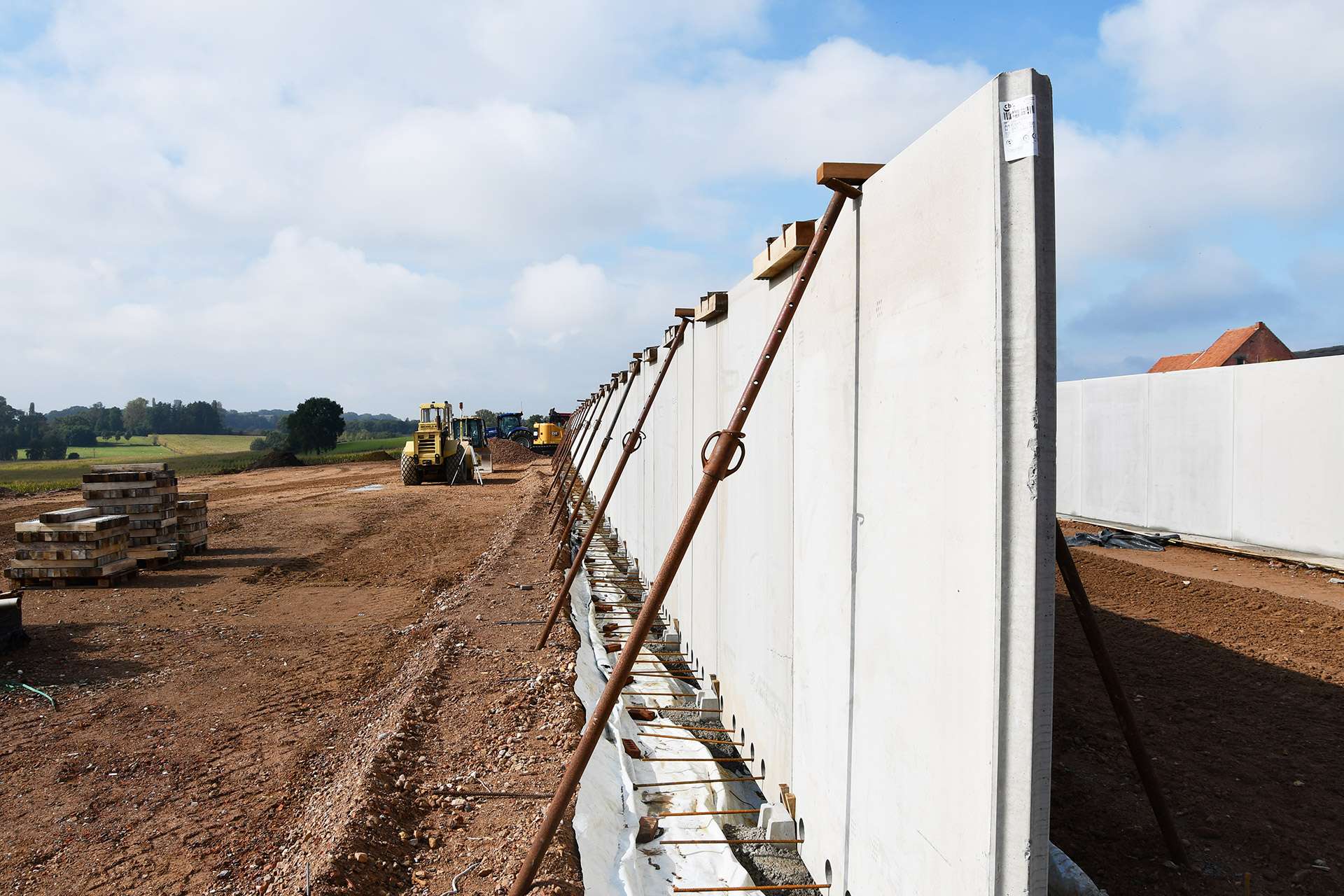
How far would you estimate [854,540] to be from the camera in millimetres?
2732

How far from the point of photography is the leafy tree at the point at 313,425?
6062cm

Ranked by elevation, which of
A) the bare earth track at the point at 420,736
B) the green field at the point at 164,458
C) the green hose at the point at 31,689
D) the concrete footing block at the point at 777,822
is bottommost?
the green hose at the point at 31,689

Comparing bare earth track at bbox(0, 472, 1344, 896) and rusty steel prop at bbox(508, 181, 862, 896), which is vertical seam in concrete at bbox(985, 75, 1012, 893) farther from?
bare earth track at bbox(0, 472, 1344, 896)

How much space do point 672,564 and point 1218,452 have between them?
12.7m

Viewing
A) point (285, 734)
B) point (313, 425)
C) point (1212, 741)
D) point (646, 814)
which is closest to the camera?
point (646, 814)

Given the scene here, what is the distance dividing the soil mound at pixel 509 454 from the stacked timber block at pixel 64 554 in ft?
90.4

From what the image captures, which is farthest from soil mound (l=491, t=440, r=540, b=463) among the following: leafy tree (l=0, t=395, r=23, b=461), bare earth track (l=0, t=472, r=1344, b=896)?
leafy tree (l=0, t=395, r=23, b=461)

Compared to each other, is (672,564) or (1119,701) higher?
(672,564)

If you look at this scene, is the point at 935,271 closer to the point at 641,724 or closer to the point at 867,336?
the point at 867,336

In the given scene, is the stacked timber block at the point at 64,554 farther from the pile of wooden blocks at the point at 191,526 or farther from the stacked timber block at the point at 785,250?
the stacked timber block at the point at 785,250

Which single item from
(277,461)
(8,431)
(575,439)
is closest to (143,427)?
(8,431)

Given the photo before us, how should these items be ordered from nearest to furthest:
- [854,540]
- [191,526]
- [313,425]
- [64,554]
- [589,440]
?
[854,540]
[64,554]
[191,526]
[589,440]
[313,425]

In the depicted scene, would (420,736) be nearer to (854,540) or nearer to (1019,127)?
(854,540)

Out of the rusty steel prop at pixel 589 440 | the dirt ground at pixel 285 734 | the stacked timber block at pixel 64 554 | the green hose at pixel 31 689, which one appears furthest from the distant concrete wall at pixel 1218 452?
the stacked timber block at pixel 64 554
